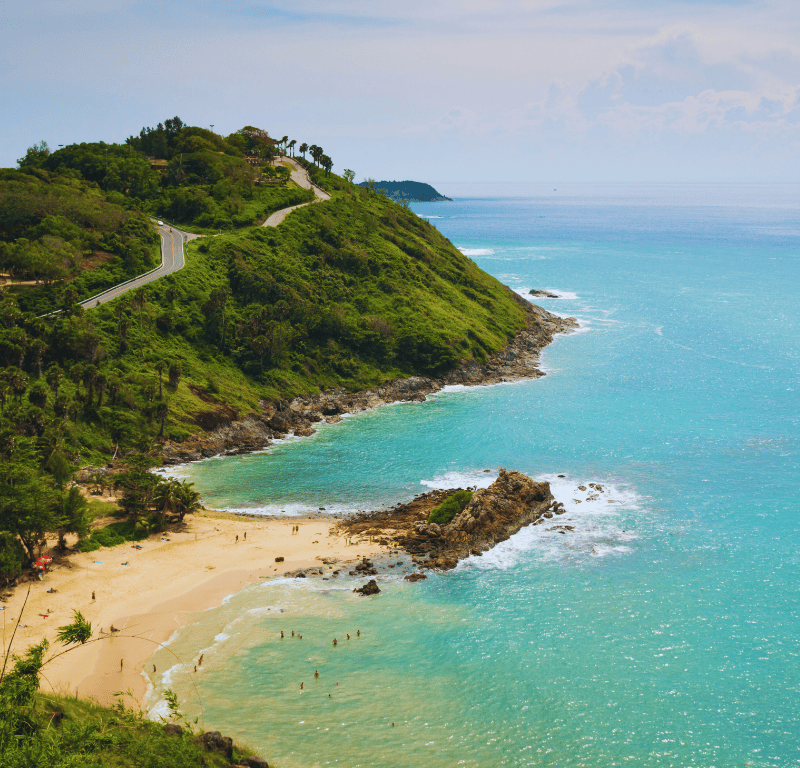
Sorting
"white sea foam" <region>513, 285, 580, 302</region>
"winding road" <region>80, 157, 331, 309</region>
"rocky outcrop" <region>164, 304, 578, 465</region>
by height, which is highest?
"winding road" <region>80, 157, 331, 309</region>

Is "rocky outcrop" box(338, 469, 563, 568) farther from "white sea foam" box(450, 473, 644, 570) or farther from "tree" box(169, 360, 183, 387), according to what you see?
"tree" box(169, 360, 183, 387)

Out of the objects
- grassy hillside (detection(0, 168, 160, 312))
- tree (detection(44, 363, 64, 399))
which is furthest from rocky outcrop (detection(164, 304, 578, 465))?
grassy hillside (detection(0, 168, 160, 312))

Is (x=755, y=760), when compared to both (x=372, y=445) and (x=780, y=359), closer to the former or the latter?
(x=372, y=445)

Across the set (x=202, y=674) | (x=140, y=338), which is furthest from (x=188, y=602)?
(x=140, y=338)

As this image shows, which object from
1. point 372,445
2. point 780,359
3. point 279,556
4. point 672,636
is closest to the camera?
point 672,636

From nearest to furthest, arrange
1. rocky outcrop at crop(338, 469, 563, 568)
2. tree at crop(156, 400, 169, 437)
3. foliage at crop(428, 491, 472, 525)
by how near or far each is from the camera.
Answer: rocky outcrop at crop(338, 469, 563, 568)
foliage at crop(428, 491, 472, 525)
tree at crop(156, 400, 169, 437)

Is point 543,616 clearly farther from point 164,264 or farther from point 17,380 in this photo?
point 164,264

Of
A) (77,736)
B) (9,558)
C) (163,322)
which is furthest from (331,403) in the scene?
(77,736)

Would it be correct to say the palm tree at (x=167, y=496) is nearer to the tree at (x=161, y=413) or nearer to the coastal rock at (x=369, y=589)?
the tree at (x=161, y=413)

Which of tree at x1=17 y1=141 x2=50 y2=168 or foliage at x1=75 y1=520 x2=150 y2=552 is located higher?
tree at x1=17 y1=141 x2=50 y2=168
